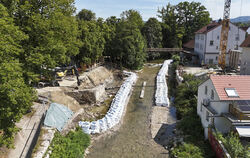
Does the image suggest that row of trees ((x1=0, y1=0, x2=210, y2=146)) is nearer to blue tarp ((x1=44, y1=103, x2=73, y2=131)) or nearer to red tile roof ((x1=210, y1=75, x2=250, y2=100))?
blue tarp ((x1=44, y1=103, x2=73, y2=131))

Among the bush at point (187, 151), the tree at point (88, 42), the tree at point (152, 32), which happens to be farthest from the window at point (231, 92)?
the tree at point (152, 32)

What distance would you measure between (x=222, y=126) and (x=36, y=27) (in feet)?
48.8

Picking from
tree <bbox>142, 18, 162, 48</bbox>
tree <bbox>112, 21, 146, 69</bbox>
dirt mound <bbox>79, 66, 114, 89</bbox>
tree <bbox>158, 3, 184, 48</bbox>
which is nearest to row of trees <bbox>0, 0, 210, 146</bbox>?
dirt mound <bbox>79, 66, 114, 89</bbox>

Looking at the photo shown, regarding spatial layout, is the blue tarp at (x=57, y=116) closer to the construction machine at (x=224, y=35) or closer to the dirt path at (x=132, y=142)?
the dirt path at (x=132, y=142)

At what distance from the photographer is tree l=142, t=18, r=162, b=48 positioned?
175ft

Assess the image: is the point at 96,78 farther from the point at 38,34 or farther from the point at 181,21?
the point at 181,21

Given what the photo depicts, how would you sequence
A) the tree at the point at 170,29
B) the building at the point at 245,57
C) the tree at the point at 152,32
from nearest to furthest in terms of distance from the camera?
the building at the point at 245,57 < the tree at the point at 152,32 < the tree at the point at 170,29

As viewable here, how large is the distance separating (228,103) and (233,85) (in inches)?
70.2

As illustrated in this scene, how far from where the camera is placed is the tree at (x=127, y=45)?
3862 centimetres

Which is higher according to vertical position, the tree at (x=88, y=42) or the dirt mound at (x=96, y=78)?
the tree at (x=88, y=42)

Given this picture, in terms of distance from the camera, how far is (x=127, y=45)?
38.5 m

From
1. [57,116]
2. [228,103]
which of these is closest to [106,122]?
[57,116]

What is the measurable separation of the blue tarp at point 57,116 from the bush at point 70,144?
37.7 inches

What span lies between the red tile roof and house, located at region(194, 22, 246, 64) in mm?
26912
